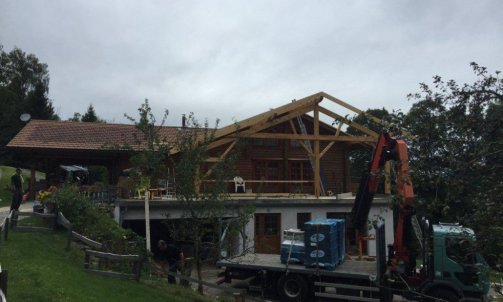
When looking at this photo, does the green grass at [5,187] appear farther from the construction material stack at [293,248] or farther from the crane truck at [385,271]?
the construction material stack at [293,248]

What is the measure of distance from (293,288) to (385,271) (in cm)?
275

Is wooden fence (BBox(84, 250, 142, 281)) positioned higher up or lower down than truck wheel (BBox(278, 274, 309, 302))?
higher up

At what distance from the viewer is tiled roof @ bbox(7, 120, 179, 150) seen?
2303 centimetres

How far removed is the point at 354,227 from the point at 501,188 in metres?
10.9

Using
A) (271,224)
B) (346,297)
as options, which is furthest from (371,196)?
(271,224)

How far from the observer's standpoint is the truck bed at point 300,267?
13.4 metres

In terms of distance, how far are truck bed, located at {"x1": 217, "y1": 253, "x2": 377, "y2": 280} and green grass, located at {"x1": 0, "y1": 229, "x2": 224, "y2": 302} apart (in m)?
2.84

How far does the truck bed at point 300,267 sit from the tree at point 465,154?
7972 millimetres

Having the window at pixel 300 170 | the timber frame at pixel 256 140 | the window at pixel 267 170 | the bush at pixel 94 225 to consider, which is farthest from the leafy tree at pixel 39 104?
Answer: the bush at pixel 94 225

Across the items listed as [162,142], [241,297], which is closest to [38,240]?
[162,142]

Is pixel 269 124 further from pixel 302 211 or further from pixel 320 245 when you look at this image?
pixel 320 245

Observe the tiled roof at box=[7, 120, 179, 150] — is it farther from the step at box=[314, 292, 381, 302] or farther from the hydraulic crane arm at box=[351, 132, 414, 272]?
the step at box=[314, 292, 381, 302]

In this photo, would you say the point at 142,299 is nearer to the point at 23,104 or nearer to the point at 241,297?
the point at 241,297

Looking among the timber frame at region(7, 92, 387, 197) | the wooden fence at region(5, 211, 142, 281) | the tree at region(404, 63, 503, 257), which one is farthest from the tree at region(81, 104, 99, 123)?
the tree at region(404, 63, 503, 257)
